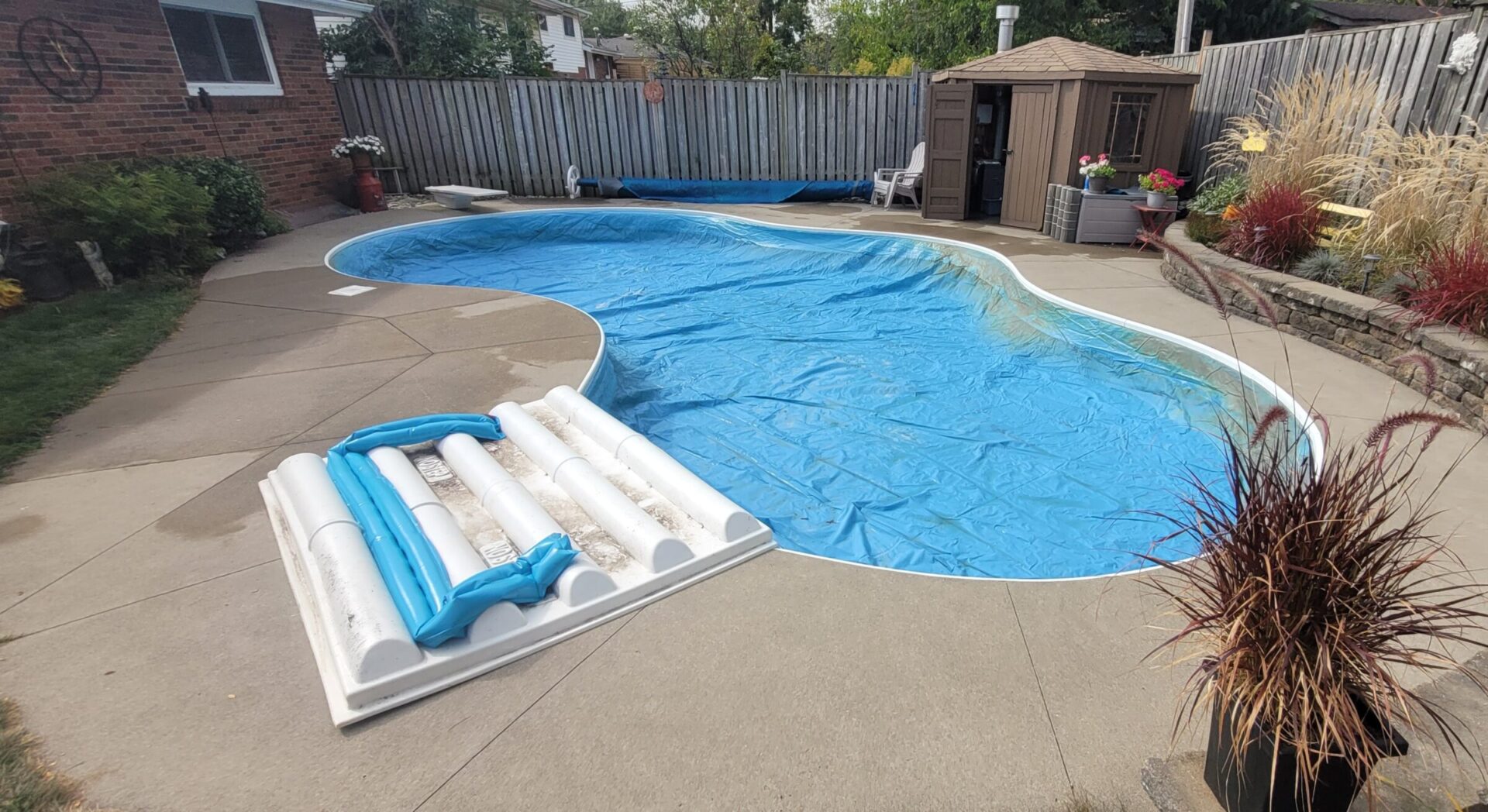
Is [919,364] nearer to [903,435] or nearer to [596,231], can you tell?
[903,435]

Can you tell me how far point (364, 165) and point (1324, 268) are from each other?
1093cm

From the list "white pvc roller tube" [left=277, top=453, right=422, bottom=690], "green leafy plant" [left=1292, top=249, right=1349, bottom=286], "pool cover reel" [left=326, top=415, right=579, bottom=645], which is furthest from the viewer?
"green leafy plant" [left=1292, top=249, right=1349, bottom=286]

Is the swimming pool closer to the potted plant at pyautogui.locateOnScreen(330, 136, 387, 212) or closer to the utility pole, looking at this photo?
the potted plant at pyautogui.locateOnScreen(330, 136, 387, 212)

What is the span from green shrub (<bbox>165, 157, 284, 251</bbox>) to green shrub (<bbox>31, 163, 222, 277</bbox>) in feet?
1.20

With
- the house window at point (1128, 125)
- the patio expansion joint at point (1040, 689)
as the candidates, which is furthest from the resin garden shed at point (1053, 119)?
the patio expansion joint at point (1040, 689)

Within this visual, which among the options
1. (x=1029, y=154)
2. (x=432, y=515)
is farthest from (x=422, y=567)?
(x=1029, y=154)

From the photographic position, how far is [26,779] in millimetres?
1717

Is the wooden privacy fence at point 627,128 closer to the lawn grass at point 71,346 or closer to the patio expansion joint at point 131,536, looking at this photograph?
the lawn grass at point 71,346

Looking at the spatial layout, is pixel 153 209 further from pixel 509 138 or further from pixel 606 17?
pixel 606 17

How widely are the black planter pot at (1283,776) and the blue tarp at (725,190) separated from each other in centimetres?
1028

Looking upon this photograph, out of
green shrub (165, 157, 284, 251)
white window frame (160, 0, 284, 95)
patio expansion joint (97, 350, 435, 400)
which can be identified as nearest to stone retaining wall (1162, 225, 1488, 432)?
patio expansion joint (97, 350, 435, 400)

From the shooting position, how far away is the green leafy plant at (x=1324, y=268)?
14.9 feet

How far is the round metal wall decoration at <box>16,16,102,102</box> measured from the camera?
621cm

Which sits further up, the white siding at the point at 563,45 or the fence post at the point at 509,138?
the white siding at the point at 563,45
